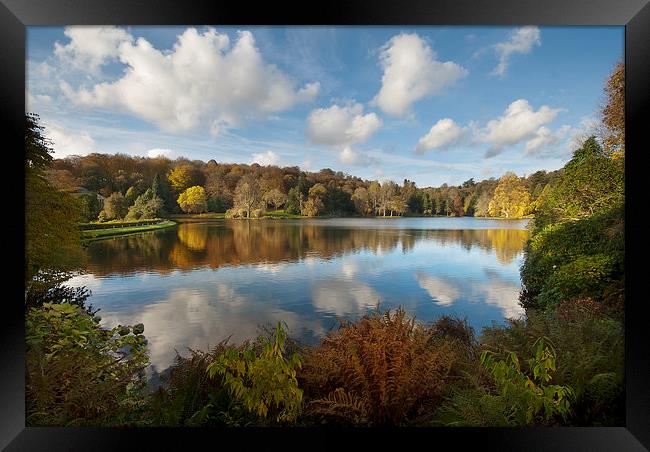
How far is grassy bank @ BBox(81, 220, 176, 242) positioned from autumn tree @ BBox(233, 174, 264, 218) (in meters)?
0.80

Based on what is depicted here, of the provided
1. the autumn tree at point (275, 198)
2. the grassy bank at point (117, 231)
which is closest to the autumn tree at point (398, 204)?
the autumn tree at point (275, 198)

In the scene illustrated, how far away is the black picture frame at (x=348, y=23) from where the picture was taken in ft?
6.05

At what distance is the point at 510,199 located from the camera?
3.79 meters

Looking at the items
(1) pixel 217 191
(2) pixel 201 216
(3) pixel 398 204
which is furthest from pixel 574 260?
Answer: (2) pixel 201 216

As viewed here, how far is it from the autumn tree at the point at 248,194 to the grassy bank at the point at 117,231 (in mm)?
796

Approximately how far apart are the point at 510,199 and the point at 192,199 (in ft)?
12.3

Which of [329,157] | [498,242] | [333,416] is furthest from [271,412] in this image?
[498,242]

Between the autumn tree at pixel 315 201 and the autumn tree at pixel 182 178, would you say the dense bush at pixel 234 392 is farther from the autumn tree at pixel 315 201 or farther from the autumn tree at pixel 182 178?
the autumn tree at pixel 182 178

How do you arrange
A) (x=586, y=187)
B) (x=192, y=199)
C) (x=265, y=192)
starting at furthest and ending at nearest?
1. (x=265, y=192)
2. (x=192, y=199)
3. (x=586, y=187)

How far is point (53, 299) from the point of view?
2.94m

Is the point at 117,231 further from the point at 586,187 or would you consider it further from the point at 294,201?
the point at 586,187

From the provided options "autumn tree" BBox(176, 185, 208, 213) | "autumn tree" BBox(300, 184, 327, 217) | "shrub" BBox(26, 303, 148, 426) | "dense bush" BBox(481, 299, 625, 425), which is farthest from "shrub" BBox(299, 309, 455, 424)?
"autumn tree" BBox(176, 185, 208, 213)

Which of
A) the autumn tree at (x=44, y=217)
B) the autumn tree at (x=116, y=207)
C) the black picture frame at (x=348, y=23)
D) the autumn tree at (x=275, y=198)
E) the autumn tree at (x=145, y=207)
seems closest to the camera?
the black picture frame at (x=348, y=23)

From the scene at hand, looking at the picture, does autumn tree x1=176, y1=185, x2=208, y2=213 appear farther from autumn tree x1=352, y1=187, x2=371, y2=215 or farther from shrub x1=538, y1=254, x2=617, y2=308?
shrub x1=538, y1=254, x2=617, y2=308
